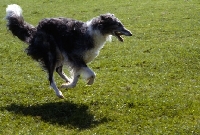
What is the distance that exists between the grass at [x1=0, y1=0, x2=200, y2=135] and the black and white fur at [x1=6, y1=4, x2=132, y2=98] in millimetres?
570

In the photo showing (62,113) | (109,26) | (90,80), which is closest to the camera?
(62,113)

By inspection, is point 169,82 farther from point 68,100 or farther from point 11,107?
point 11,107

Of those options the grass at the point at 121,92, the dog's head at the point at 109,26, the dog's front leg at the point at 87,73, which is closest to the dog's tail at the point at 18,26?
the grass at the point at 121,92

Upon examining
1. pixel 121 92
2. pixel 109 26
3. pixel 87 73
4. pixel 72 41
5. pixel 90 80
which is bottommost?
pixel 121 92

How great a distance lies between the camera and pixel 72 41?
763 centimetres

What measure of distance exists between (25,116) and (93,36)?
209 cm

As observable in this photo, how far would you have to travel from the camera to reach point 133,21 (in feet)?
52.5

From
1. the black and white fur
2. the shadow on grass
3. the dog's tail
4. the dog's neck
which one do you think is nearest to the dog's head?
the black and white fur

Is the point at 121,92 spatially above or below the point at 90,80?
below

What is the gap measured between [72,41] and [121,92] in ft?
4.72

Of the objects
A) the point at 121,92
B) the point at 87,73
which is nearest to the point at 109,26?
the point at 87,73

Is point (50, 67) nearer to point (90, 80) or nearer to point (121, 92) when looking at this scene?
point (90, 80)

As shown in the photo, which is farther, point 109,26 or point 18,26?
point 18,26

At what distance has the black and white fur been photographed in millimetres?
7566
